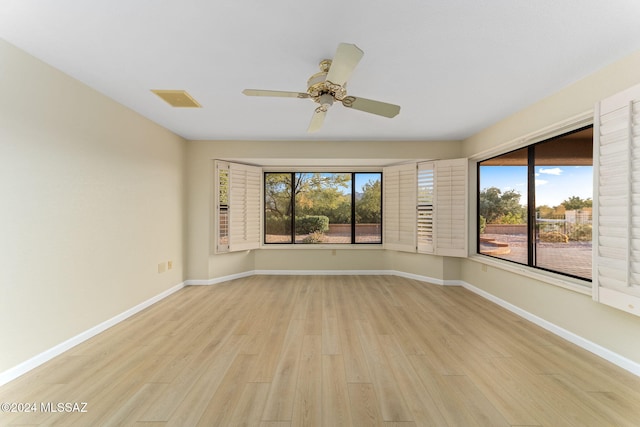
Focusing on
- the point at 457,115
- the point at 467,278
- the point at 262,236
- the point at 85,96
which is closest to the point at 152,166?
the point at 85,96

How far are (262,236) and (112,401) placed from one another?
10.9 feet

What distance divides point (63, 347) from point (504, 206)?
16.8ft

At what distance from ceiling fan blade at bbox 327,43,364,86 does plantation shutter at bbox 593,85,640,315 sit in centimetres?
211

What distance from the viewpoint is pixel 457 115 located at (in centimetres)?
315

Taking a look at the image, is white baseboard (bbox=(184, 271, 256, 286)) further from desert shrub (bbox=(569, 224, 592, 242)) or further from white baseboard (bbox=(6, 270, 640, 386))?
desert shrub (bbox=(569, 224, 592, 242))

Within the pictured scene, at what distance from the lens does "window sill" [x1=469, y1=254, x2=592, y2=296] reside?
232 cm

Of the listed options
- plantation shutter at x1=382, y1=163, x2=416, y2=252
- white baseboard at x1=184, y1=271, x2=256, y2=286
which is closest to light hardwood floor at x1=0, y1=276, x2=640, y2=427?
white baseboard at x1=184, y1=271, x2=256, y2=286

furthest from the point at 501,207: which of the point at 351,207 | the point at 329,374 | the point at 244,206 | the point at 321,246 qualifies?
the point at 244,206

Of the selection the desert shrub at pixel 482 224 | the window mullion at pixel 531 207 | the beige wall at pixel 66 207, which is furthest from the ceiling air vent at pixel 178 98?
the desert shrub at pixel 482 224

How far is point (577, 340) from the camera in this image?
2322 mm

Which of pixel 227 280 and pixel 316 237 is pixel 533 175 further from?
pixel 227 280

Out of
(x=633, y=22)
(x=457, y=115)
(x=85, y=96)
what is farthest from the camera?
(x=457, y=115)

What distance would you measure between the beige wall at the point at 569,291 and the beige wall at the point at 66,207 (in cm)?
457

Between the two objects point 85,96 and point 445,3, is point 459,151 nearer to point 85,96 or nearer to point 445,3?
point 445,3
